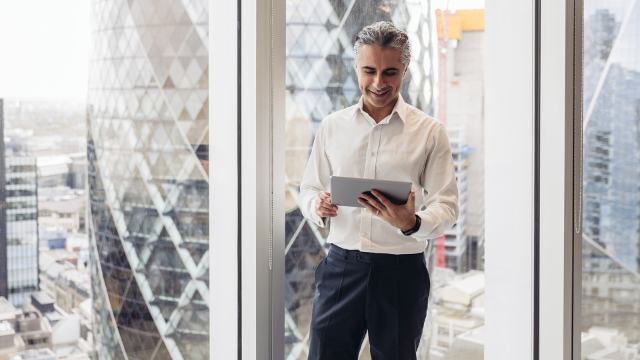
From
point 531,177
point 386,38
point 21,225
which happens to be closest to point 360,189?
point 386,38

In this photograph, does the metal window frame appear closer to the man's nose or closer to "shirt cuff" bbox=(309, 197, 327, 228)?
the man's nose

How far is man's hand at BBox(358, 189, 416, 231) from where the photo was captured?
1.89 meters

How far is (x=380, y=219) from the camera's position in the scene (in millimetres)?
2064

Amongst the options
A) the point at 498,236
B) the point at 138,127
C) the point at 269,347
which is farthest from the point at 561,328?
the point at 138,127

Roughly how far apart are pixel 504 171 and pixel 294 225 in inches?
37.7

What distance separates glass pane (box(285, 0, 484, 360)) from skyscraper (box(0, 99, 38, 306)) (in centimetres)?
75

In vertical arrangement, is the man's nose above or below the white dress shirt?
above

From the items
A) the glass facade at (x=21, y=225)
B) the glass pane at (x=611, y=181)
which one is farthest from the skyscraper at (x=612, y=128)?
the glass facade at (x=21, y=225)

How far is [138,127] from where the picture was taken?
2.03 m

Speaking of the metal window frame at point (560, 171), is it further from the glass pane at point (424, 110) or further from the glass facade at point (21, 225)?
the glass facade at point (21, 225)

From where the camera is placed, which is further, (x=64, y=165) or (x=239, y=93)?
(x=239, y=93)

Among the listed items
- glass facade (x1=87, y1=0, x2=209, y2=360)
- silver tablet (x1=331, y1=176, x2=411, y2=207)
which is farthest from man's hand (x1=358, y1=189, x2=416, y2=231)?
glass facade (x1=87, y1=0, x2=209, y2=360)

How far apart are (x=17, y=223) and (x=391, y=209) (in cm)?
95

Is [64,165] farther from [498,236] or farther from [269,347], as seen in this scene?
[498,236]
